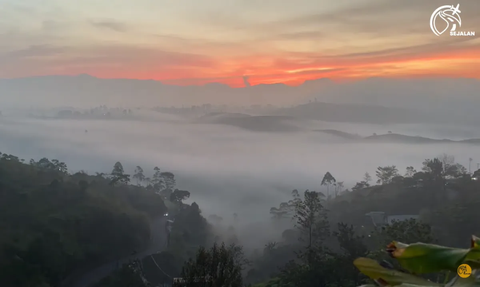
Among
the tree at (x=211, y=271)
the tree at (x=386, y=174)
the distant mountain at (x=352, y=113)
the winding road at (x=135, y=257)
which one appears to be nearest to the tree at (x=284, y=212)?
the tree at (x=386, y=174)

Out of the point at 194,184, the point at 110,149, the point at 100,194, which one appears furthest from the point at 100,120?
the point at 100,194

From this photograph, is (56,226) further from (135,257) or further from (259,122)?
→ (259,122)

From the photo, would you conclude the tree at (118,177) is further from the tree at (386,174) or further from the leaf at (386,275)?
the leaf at (386,275)

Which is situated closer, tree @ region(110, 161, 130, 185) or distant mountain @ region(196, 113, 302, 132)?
tree @ region(110, 161, 130, 185)

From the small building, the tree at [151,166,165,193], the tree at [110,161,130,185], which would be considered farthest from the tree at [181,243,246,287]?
the tree at [151,166,165,193]

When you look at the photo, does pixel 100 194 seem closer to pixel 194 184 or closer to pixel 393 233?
pixel 393 233

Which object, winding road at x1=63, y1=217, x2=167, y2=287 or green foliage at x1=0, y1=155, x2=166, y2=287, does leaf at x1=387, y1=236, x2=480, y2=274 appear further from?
winding road at x1=63, y1=217, x2=167, y2=287
